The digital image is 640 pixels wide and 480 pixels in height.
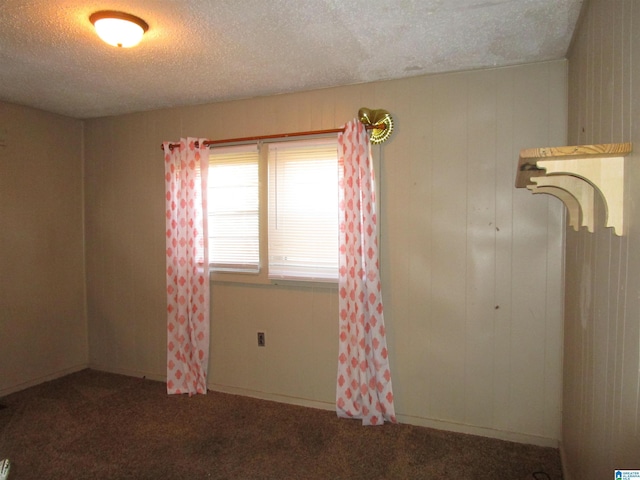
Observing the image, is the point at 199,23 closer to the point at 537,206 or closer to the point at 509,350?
the point at 537,206

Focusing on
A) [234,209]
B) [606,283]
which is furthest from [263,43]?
[606,283]

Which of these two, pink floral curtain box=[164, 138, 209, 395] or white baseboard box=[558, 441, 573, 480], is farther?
pink floral curtain box=[164, 138, 209, 395]

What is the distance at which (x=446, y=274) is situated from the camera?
2.60m

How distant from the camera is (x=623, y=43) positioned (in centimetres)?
118

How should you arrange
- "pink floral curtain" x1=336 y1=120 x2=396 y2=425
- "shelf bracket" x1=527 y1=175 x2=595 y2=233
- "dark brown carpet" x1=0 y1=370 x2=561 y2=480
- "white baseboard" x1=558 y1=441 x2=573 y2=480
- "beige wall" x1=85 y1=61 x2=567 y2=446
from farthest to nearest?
"pink floral curtain" x1=336 y1=120 x2=396 y2=425 < "beige wall" x1=85 y1=61 x2=567 y2=446 < "dark brown carpet" x1=0 y1=370 x2=561 y2=480 < "white baseboard" x1=558 y1=441 x2=573 y2=480 < "shelf bracket" x1=527 y1=175 x2=595 y2=233

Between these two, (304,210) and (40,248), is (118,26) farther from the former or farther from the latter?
(40,248)

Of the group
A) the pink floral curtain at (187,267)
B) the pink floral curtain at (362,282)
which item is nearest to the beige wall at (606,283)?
the pink floral curtain at (362,282)

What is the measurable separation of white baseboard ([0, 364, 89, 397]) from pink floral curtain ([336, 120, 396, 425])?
2643mm

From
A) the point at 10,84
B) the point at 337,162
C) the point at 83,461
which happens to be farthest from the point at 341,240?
the point at 10,84

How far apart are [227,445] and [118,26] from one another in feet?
7.76

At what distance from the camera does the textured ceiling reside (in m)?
1.80

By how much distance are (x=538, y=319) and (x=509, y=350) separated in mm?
257

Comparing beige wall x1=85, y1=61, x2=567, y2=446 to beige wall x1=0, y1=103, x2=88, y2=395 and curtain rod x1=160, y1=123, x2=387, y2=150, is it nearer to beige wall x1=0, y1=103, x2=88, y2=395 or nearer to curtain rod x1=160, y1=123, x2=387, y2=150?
curtain rod x1=160, y1=123, x2=387, y2=150

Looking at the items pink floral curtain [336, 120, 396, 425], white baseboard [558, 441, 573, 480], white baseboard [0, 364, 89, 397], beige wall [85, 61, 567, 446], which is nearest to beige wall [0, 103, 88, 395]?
white baseboard [0, 364, 89, 397]
